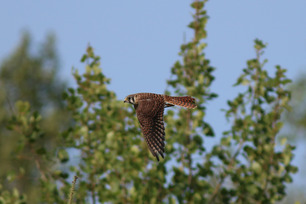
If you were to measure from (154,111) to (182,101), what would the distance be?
0.38 meters

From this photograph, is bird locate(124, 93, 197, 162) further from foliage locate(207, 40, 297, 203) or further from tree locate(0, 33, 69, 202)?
tree locate(0, 33, 69, 202)

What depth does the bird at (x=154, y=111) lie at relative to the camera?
16.3 ft

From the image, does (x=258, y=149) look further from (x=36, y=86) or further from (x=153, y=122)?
(x=36, y=86)

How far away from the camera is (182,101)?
17.8 ft

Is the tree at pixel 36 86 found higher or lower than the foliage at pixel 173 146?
higher

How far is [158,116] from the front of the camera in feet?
17.3

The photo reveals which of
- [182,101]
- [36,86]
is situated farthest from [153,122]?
[36,86]

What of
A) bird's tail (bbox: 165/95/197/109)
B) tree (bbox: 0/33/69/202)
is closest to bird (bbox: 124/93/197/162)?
bird's tail (bbox: 165/95/197/109)

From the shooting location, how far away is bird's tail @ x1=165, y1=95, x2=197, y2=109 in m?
5.36

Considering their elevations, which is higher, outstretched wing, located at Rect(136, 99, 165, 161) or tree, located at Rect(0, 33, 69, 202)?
tree, located at Rect(0, 33, 69, 202)

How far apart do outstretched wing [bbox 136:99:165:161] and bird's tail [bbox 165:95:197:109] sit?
0.42 ft

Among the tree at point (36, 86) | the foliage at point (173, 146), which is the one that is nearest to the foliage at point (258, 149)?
the foliage at point (173, 146)

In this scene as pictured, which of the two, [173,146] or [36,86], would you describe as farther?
[36,86]

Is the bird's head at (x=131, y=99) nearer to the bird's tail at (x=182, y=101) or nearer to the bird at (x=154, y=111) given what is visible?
the bird at (x=154, y=111)
